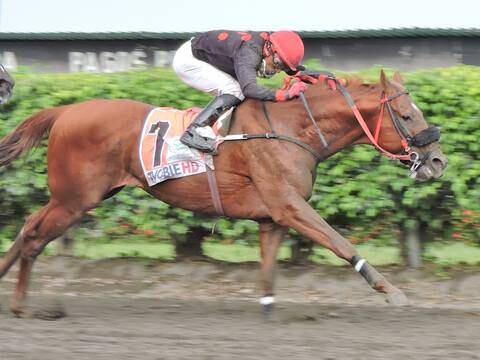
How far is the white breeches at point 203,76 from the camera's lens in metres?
7.40

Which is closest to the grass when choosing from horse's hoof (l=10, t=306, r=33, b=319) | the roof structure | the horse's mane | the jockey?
horse's hoof (l=10, t=306, r=33, b=319)

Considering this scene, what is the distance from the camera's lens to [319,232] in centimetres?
702

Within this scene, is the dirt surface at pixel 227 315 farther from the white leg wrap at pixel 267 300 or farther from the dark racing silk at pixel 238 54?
the dark racing silk at pixel 238 54

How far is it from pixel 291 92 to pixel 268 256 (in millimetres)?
1209

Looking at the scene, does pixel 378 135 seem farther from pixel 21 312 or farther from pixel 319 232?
pixel 21 312

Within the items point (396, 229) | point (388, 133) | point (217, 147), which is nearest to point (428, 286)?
point (396, 229)

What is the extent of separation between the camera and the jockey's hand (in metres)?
7.16

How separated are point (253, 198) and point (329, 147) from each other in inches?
26.1

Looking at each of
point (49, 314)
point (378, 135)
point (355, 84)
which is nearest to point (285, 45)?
point (355, 84)

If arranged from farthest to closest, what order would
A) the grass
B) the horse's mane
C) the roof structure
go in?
the roof structure
the grass
the horse's mane

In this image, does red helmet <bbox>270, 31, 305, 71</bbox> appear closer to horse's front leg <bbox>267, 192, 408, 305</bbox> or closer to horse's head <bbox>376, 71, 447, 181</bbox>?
horse's head <bbox>376, 71, 447, 181</bbox>

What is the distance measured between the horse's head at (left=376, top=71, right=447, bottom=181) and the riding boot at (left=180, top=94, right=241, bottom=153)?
114 centimetres

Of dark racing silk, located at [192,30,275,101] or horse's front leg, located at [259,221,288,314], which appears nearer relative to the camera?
dark racing silk, located at [192,30,275,101]

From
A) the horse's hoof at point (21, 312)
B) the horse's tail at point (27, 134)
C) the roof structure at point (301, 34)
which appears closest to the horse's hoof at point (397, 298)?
the horse's hoof at point (21, 312)
